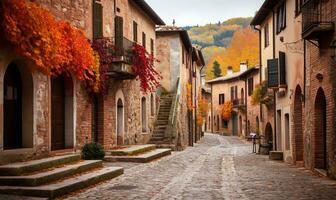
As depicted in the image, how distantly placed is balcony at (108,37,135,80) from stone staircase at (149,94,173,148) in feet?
24.8

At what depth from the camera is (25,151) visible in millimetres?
13203

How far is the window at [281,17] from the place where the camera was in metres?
21.1

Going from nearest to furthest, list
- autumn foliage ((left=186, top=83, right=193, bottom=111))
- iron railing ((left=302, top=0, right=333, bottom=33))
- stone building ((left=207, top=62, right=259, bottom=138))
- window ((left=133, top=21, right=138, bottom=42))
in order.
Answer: iron railing ((left=302, top=0, right=333, bottom=33)) → window ((left=133, top=21, right=138, bottom=42)) → autumn foliage ((left=186, top=83, right=193, bottom=111)) → stone building ((left=207, top=62, right=259, bottom=138))

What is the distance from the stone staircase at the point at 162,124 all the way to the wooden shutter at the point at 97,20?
9.83 m

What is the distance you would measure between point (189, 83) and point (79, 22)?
939 inches

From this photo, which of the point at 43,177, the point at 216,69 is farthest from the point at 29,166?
the point at 216,69

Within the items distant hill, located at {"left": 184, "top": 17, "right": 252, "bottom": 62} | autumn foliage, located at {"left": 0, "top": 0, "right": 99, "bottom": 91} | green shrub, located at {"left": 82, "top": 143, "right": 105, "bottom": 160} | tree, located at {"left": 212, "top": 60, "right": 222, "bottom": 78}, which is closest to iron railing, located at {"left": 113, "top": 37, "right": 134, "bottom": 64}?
autumn foliage, located at {"left": 0, "top": 0, "right": 99, "bottom": 91}

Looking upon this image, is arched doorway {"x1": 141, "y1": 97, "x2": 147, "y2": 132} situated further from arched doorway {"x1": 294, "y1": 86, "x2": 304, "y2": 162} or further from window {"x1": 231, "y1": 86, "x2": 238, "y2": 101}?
window {"x1": 231, "y1": 86, "x2": 238, "y2": 101}

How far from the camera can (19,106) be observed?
544 inches

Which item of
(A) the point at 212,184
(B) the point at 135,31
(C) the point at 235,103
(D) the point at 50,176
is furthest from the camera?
(C) the point at 235,103

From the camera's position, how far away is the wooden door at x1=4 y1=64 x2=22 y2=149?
13.4 m

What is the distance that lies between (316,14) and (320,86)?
2173 mm

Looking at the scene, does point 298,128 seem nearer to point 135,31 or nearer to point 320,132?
point 320,132

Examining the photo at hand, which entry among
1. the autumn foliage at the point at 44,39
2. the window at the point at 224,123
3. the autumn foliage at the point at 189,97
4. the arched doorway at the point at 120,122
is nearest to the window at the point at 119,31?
the arched doorway at the point at 120,122
